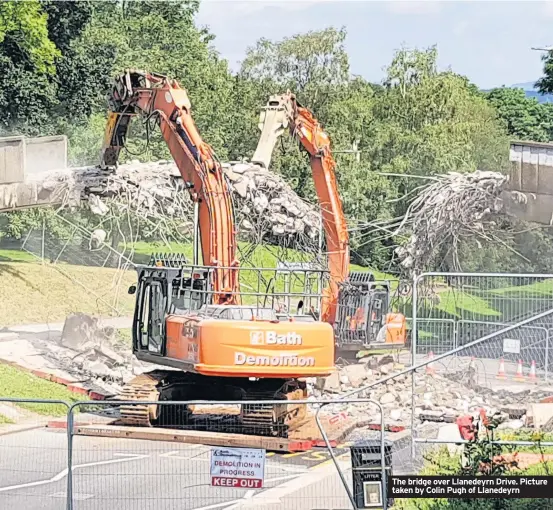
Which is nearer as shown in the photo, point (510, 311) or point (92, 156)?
point (510, 311)

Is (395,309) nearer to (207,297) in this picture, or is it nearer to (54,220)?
(207,297)

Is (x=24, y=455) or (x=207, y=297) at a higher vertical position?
(x=207, y=297)

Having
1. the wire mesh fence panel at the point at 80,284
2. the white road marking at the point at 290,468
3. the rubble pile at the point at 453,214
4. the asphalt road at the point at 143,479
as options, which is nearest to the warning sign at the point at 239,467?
the asphalt road at the point at 143,479

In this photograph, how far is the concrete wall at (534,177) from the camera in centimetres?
1995

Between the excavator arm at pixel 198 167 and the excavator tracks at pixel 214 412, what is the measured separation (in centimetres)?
129

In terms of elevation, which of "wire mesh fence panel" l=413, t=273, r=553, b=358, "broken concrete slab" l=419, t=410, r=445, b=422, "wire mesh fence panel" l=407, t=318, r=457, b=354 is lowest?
"broken concrete slab" l=419, t=410, r=445, b=422

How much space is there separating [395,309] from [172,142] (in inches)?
367

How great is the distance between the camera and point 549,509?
34.6 ft

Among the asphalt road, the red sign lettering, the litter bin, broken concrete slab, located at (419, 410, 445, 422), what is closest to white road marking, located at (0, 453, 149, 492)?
the asphalt road

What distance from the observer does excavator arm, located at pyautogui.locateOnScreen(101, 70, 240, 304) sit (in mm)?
16406

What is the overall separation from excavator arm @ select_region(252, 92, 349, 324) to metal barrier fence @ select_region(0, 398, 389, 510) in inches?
149

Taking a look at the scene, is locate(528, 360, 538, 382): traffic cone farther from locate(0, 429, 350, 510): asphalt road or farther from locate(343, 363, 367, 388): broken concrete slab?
locate(0, 429, 350, 510): asphalt road

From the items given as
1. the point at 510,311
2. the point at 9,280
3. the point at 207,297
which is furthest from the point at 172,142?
Result: the point at 9,280

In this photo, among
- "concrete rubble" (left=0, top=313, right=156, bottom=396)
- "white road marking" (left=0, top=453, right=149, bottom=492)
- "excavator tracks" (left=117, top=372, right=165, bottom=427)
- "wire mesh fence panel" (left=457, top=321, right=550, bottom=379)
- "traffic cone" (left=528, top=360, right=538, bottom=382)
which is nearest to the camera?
"white road marking" (left=0, top=453, right=149, bottom=492)
